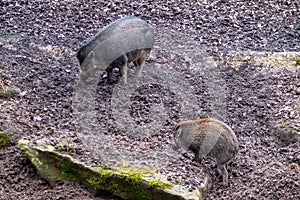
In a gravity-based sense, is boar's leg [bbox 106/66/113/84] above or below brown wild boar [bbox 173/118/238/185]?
below

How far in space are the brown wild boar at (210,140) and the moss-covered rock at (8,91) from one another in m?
2.05

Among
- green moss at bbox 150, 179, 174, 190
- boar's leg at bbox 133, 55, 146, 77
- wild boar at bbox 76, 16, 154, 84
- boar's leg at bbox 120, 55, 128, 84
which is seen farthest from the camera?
boar's leg at bbox 133, 55, 146, 77

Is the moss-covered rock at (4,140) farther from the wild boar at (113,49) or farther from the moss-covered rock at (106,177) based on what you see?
the wild boar at (113,49)

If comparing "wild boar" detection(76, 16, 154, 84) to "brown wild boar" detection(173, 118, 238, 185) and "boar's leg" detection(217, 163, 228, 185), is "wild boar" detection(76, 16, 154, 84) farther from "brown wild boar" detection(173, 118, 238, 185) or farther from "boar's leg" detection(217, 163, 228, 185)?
"boar's leg" detection(217, 163, 228, 185)

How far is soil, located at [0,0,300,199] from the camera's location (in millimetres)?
5047

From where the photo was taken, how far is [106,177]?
473 cm

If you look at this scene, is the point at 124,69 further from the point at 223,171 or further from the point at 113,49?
the point at 223,171

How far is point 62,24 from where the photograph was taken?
8.89 meters

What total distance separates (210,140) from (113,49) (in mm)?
2059

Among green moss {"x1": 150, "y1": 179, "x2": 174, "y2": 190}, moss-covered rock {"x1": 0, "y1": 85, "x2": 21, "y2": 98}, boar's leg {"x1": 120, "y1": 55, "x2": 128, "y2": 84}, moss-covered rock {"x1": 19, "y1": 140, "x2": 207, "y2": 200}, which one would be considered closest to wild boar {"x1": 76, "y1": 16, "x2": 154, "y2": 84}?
boar's leg {"x1": 120, "y1": 55, "x2": 128, "y2": 84}

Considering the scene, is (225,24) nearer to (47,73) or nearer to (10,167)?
(47,73)

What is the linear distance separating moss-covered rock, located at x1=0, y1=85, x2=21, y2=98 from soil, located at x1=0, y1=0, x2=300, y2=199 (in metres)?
0.07

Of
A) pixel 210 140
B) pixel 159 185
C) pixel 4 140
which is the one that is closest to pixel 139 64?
pixel 4 140

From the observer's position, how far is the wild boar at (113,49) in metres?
6.57
